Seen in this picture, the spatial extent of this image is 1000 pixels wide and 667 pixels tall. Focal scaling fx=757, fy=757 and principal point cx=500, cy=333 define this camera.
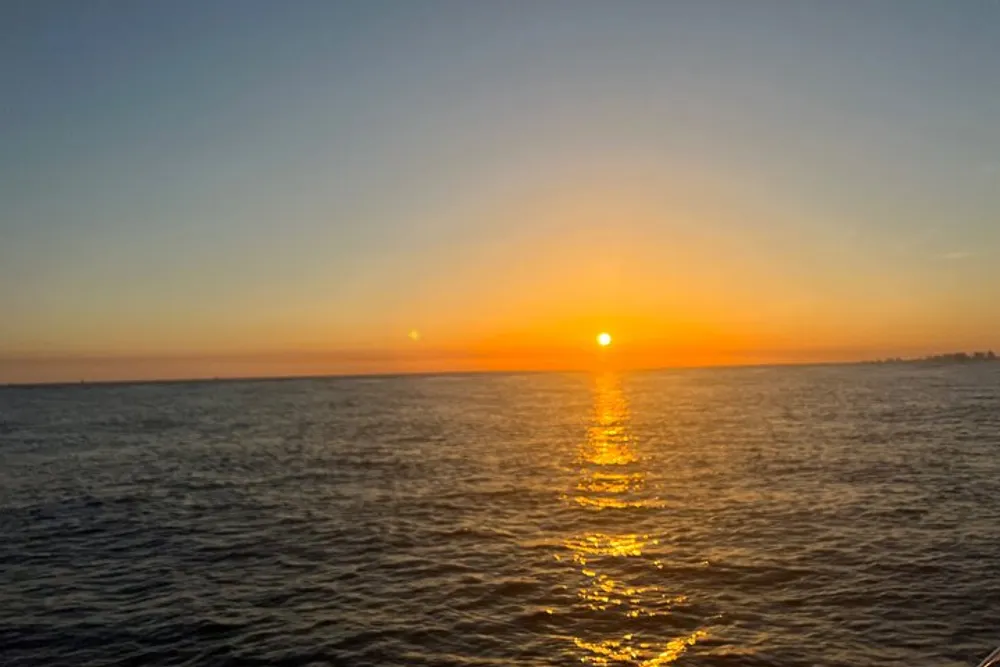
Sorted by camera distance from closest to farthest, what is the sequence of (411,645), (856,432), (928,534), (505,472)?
(411,645), (928,534), (505,472), (856,432)

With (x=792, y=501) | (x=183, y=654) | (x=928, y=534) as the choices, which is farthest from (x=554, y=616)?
(x=792, y=501)

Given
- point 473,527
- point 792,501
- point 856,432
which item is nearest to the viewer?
point 473,527

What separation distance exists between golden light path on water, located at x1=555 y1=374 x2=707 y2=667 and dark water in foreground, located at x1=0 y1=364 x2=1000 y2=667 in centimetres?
12

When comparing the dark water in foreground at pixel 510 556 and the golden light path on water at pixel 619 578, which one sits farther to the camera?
the dark water in foreground at pixel 510 556

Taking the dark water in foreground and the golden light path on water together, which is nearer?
the golden light path on water

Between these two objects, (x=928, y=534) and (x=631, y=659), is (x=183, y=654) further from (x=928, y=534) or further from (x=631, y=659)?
(x=928, y=534)

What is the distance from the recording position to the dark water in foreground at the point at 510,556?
21.0 metres

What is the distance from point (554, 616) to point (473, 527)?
41.1 feet

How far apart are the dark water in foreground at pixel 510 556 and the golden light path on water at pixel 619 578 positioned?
0.40ft

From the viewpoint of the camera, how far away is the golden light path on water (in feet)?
66.6

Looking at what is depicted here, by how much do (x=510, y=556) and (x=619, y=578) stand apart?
4.89m

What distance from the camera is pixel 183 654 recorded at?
2067 centimetres

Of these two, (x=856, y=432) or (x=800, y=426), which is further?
(x=800, y=426)

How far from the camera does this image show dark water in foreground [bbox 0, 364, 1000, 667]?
21.0 metres
